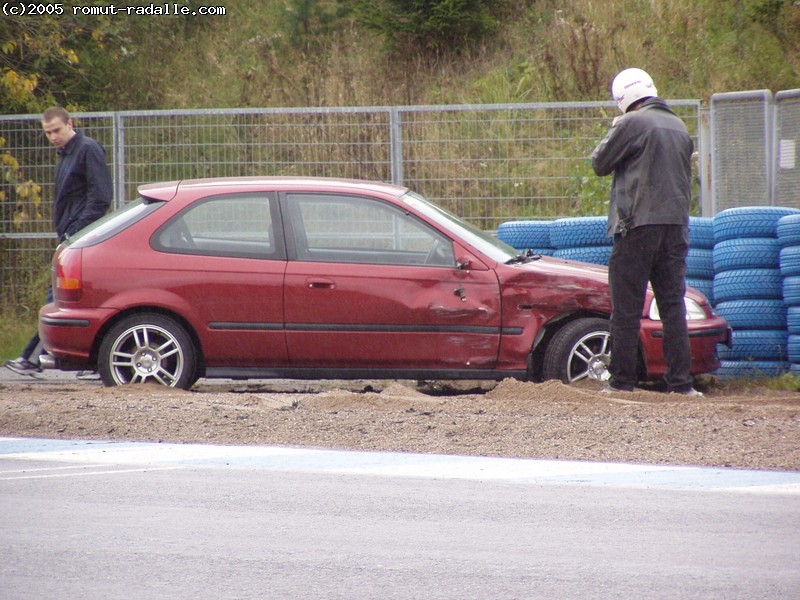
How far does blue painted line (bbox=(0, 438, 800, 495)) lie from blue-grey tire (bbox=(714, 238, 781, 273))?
14.0 feet

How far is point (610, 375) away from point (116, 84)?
49.3ft

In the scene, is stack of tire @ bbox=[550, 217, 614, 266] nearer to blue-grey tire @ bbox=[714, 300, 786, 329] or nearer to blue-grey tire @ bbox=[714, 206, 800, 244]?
blue-grey tire @ bbox=[714, 206, 800, 244]

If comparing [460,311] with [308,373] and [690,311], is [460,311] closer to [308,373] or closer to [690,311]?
[308,373]

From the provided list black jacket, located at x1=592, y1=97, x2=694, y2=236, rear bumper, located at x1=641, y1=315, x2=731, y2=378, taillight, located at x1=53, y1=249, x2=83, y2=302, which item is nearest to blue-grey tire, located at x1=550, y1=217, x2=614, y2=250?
rear bumper, located at x1=641, y1=315, x2=731, y2=378

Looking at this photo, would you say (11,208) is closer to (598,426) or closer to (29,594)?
(598,426)

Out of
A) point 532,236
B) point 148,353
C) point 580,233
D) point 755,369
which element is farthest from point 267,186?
point 755,369

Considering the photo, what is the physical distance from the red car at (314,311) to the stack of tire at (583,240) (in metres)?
1.61

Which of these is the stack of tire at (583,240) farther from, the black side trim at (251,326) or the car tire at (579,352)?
the black side trim at (251,326)

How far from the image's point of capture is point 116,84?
2172 cm

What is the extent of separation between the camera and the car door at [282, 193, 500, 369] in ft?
28.9

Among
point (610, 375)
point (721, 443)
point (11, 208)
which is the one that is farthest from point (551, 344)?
point (11, 208)

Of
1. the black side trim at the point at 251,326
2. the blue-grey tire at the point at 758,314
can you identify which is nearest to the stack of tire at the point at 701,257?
the blue-grey tire at the point at 758,314

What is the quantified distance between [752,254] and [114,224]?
5069 millimetres

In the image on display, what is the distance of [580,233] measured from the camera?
10703 millimetres
